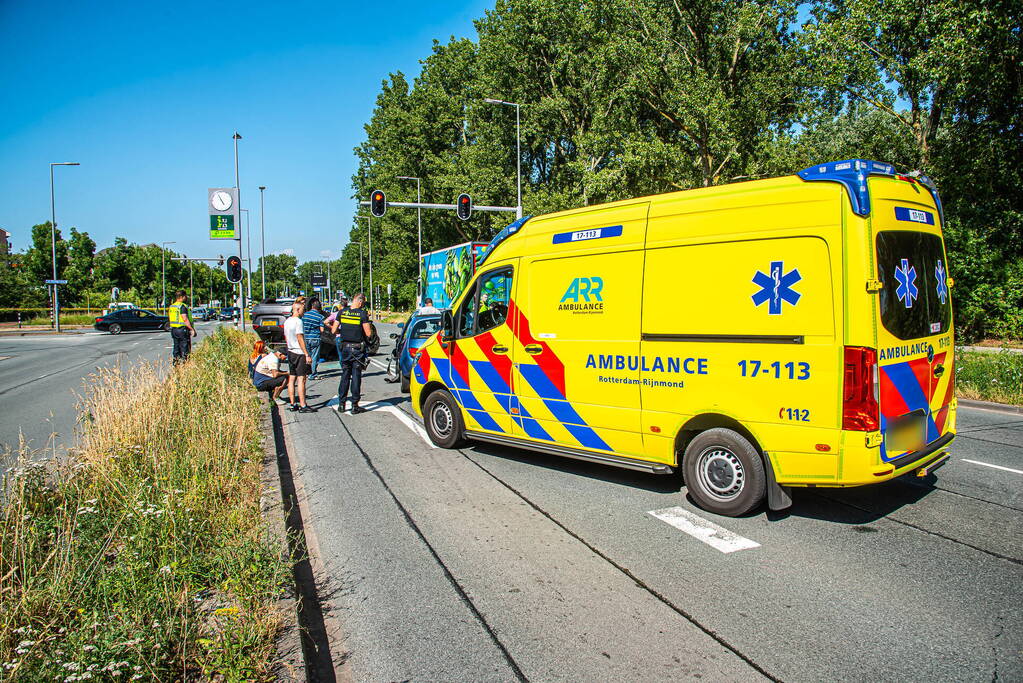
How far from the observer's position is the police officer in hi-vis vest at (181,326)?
1509cm

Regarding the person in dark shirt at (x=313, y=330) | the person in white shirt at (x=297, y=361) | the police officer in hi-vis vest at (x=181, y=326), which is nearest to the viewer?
the person in white shirt at (x=297, y=361)

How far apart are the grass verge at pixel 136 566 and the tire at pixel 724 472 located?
339cm

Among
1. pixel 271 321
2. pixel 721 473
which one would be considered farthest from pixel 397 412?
pixel 271 321

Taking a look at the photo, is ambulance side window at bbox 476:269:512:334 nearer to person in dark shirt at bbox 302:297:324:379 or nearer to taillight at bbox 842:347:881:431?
taillight at bbox 842:347:881:431

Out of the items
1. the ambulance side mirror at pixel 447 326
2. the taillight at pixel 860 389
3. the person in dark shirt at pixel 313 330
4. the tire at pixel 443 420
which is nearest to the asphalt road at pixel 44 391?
the person in dark shirt at pixel 313 330

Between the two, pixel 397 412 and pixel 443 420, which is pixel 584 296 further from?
pixel 397 412

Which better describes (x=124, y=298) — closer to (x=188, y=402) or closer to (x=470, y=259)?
(x=470, y=259)

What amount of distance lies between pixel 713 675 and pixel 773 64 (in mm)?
27539

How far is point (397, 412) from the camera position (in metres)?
11.1

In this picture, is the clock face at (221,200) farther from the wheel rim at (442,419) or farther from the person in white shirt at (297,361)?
the wheel rim at (442,419)

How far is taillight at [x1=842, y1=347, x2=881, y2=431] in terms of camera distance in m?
4.66

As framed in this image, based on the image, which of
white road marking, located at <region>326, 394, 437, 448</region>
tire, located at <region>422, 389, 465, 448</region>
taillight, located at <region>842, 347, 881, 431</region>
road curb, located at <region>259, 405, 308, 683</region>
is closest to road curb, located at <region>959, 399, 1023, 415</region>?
taillight, located at <region>842, 347, 881, 431</region>

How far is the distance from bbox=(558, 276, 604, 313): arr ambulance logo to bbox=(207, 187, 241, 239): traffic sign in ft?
46.5

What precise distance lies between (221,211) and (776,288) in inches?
656
